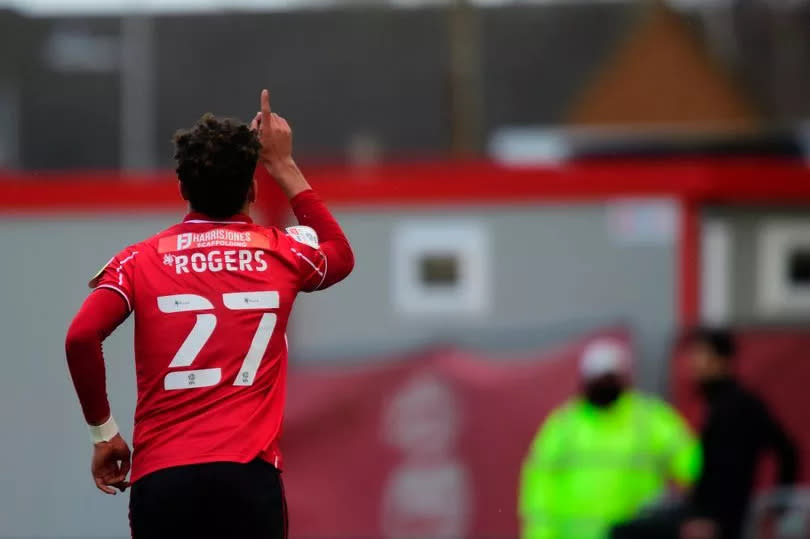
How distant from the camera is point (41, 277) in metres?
8.69

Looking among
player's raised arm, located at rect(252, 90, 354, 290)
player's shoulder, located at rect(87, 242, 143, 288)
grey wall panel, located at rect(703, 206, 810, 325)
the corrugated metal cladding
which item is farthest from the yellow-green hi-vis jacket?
the corrugated metal cladding

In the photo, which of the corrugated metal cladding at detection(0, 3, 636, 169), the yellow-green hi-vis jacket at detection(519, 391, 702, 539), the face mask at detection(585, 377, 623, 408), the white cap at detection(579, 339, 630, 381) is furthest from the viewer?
the corrugated metal cladding at detection(0, 3, 636, 169)

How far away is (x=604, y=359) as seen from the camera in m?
7.93

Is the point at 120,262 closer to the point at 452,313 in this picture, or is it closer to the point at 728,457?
the point at 728,457

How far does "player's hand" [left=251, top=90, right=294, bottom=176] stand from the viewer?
3.60 m

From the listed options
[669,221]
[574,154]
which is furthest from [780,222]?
[574,154]

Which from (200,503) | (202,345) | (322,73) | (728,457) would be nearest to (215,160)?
(202,345)

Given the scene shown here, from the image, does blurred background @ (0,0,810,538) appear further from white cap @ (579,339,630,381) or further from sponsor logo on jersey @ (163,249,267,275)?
sponsor logo on jersey @ (163,249,267,275)

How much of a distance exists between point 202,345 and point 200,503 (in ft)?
1.19

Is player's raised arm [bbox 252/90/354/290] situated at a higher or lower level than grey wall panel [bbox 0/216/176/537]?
higher

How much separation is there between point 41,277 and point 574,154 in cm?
407

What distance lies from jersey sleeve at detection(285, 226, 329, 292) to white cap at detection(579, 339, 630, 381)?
4562 millimetres

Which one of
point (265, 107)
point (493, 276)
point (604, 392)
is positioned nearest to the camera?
point (265, 107)

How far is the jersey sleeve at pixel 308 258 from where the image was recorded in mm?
3436
